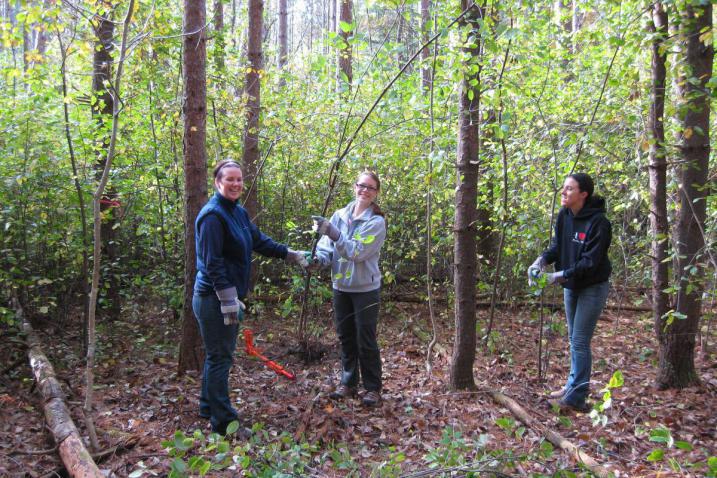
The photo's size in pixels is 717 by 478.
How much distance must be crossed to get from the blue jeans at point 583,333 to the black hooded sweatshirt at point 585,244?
0.09 m

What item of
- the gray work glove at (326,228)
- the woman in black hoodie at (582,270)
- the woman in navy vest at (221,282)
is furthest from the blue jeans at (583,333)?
the woman in navy vest at (221,282)

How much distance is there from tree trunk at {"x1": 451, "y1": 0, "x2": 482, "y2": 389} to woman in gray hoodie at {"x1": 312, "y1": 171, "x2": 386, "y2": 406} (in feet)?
2.19

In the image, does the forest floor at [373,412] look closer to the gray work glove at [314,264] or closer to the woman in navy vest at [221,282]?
the woman in navy vest at [221,282]

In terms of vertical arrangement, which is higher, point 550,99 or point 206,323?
point 550,99

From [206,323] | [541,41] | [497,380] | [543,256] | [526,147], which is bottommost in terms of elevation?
[497,380]

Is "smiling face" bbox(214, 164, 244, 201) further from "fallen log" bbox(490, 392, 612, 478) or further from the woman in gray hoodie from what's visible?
"fallen log" bbox(490, 392, 612, 478)

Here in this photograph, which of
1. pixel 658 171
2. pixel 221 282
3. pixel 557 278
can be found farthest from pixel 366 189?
pixel 658 171

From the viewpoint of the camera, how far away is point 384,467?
9.46ft

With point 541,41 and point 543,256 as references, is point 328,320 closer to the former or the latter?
point 543,256

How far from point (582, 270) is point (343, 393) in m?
2.23

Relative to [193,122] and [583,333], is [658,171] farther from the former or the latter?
[193,122]

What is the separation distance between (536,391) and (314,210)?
4.15 meters

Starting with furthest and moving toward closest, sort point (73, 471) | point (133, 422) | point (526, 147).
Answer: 1. point (526, 147)
2. point (133, 422)
3. point (73, 471)

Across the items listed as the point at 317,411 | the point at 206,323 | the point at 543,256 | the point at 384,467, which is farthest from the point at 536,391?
the point at 206,323
